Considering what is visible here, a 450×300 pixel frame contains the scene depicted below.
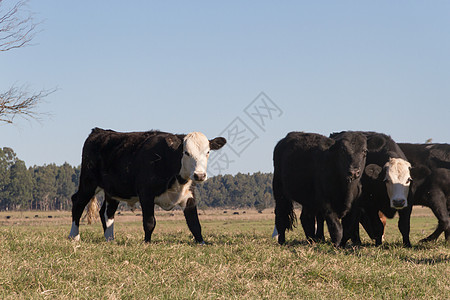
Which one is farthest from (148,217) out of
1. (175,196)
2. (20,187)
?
(20,187)

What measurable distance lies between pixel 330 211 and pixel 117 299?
19.7 ft

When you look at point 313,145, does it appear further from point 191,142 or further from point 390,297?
point 390,297

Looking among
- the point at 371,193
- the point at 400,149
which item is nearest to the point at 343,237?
the point at 371,193

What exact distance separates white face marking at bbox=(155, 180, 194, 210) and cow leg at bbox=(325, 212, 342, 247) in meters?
2.91

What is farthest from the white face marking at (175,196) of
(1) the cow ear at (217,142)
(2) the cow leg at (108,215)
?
(2) the cow leg at (108,215)

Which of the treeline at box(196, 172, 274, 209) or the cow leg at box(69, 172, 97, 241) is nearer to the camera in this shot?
the cow leg at box(69, 172, 97, 241)

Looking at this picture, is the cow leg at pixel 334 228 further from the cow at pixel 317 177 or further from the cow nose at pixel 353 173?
the cow nose at pixel 353 173

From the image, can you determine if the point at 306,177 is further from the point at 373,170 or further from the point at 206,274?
the point at 206,274

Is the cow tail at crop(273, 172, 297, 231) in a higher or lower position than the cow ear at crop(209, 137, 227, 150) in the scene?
lower

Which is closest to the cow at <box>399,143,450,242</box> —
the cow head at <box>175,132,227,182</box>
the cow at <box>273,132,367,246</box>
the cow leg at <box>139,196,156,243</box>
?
the cow at <box>273,132,367,246</box>

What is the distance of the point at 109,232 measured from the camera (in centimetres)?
1208

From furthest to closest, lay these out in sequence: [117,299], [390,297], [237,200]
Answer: [237,200] < [390,297] < [117,299]

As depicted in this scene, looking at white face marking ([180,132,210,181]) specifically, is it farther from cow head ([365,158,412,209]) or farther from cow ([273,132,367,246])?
cow head ([365,158,412,209])

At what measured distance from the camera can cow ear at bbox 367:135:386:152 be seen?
1166cm
